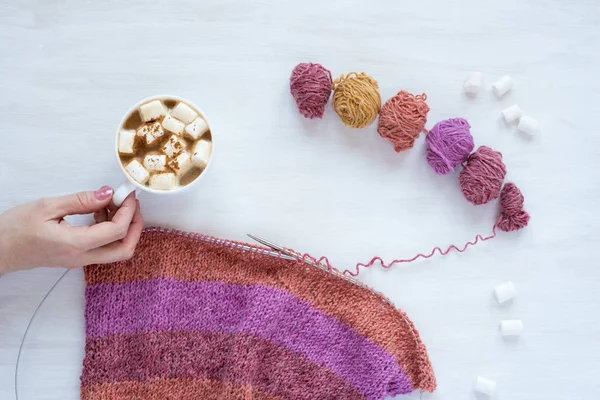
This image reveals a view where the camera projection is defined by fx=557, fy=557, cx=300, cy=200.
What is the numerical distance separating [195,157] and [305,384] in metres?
0.58

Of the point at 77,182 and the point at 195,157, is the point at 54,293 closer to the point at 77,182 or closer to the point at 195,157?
the point at 77,182

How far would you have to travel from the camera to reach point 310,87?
127cm

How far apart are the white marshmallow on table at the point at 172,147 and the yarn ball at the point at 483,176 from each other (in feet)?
2.16

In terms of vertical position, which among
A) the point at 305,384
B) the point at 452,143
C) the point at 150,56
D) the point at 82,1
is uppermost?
the point at 82,1

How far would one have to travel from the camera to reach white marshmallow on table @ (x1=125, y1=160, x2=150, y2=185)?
1.16 meters

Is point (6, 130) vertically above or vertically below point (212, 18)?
below

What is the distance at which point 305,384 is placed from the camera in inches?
51.3

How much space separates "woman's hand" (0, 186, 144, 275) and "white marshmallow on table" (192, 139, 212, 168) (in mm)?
163

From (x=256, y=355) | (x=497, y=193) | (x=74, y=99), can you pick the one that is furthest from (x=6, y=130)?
(x=497, y=193)

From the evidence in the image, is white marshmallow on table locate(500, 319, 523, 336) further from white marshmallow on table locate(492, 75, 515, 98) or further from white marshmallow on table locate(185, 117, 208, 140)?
→ white marshmallow on table locate(185, 117, 208, 140)

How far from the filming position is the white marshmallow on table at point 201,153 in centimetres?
118

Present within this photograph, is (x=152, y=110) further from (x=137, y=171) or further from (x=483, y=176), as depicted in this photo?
(x=483, y=176)

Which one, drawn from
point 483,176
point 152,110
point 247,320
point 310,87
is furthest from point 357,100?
point 247,320

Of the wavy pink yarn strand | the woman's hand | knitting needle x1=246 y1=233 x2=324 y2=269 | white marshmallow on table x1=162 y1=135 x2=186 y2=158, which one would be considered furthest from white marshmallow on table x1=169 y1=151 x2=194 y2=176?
the wavy pink yarn strand
